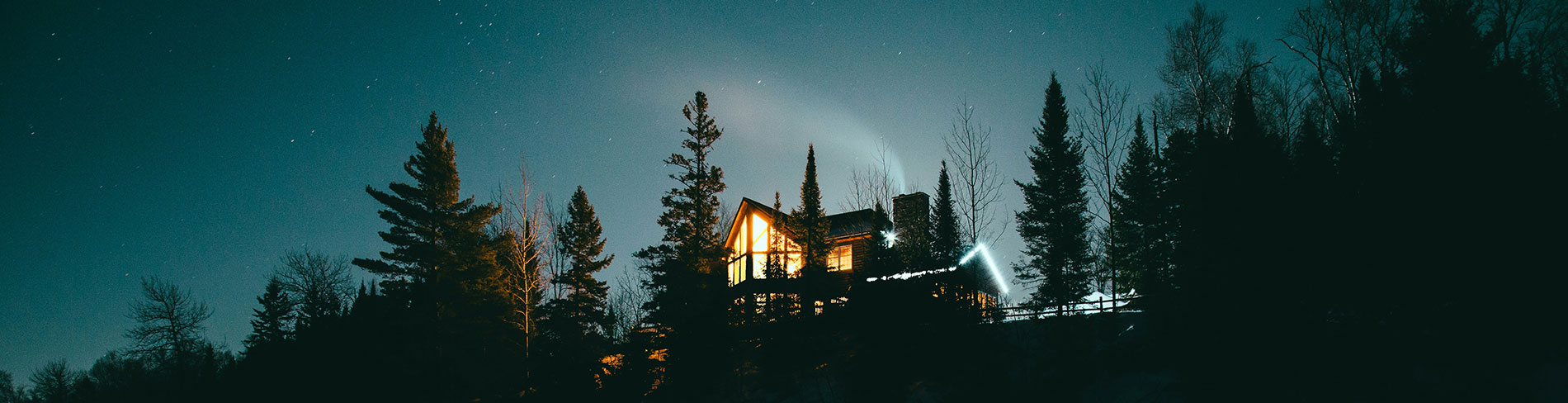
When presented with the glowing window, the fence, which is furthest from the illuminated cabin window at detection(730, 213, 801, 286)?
the fence

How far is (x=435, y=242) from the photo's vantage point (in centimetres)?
2555

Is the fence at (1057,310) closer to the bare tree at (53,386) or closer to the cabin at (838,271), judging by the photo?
the cabin at (838,271)

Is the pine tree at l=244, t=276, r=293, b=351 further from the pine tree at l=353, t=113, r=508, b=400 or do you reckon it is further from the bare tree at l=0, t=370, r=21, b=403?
the bare tree at l=0, t=370, r=21, b=403

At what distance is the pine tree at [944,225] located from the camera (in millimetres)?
26575

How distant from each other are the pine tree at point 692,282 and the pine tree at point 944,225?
9866 millimetres

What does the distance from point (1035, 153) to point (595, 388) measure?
27708 mm

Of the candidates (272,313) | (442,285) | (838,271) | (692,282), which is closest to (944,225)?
(838,271)

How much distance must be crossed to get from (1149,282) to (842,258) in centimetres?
1381

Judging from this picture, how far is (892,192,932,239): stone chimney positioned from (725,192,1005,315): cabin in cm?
5

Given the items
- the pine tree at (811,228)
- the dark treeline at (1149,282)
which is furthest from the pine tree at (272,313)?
the pine tree at (811,228)

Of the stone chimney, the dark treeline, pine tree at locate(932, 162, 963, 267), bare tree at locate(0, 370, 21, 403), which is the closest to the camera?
the dark treeline

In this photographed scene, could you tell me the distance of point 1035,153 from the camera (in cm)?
3431

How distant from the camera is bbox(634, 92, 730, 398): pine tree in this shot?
18.5 meters

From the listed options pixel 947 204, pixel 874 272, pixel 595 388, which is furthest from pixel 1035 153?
pixel 595 388
